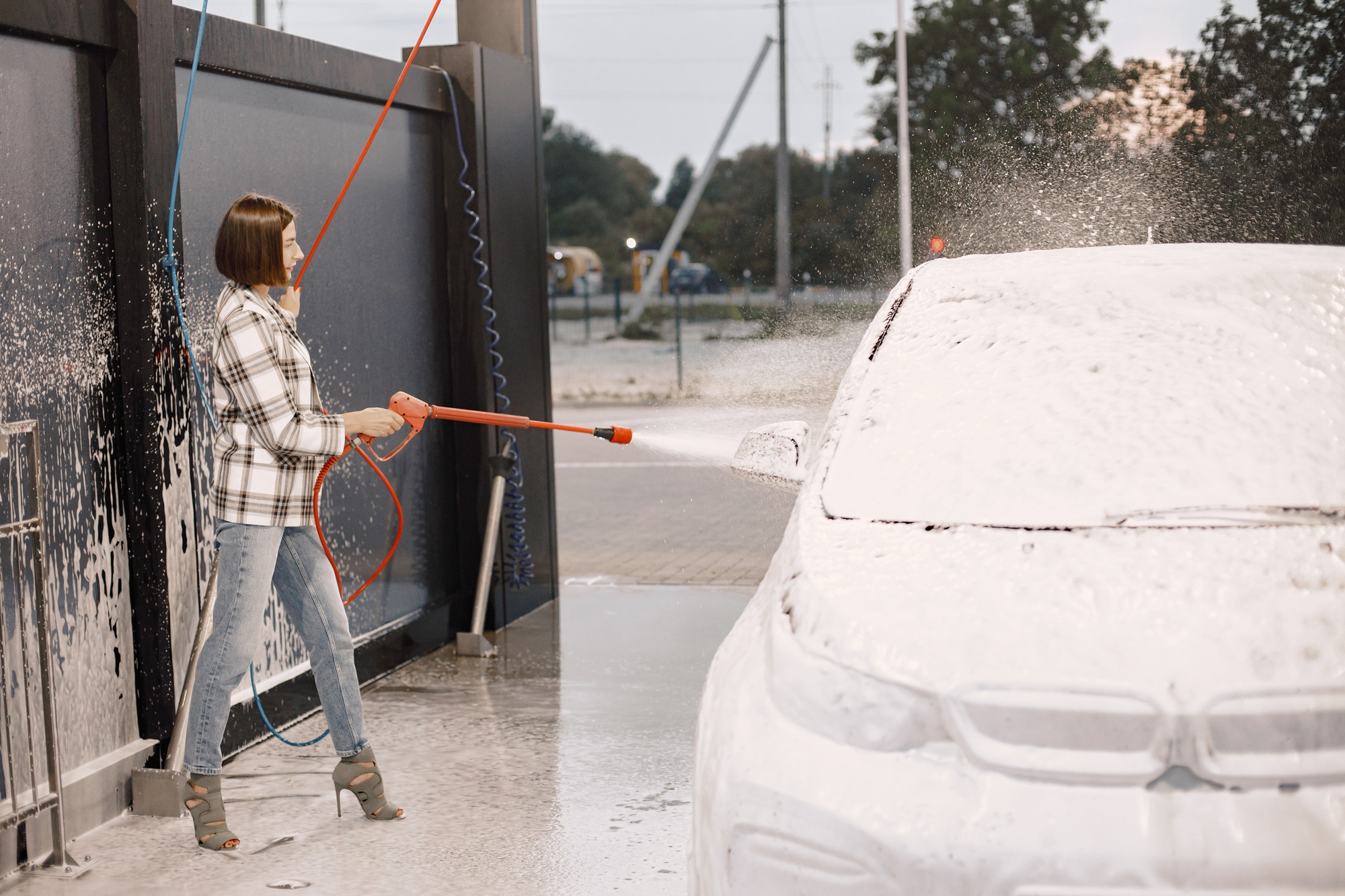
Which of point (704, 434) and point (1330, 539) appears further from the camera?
point (704, 434)

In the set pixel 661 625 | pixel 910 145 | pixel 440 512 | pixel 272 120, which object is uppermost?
pixel 910 145

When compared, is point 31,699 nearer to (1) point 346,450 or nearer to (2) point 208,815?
(2) point 208,815

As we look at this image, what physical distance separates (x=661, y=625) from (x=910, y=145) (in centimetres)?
2153

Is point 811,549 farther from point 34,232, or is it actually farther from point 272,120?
point 272,120

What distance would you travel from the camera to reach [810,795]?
2326 millimetres

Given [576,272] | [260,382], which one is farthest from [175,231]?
[576,272]

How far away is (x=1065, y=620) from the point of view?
2.43 m

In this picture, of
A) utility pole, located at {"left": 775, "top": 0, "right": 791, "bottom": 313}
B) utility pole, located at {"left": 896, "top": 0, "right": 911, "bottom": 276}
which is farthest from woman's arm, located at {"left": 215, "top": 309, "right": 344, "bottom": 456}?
utility pole, located at {"left": 775, "top": 0, "right": 791, "bottom": 313}

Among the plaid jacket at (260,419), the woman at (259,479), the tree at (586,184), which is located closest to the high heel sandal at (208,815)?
the woman at (259,479)

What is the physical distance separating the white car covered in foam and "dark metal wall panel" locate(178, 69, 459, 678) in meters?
2.74

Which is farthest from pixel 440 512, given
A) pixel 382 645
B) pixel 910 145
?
pixel 910 145

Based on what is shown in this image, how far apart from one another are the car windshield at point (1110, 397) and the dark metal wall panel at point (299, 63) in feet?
8.94

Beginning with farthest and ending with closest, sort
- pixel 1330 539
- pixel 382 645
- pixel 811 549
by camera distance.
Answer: pixel 382 645, pixel 811 549, pixel 1330 539

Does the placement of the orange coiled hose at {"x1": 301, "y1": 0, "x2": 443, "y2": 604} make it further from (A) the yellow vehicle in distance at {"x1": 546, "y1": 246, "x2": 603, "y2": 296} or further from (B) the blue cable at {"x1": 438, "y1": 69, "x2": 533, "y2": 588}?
(A) the yellow vehicle in distance at {"x1": 546, "y1": 246, "x2": 603, "y2": 296}
